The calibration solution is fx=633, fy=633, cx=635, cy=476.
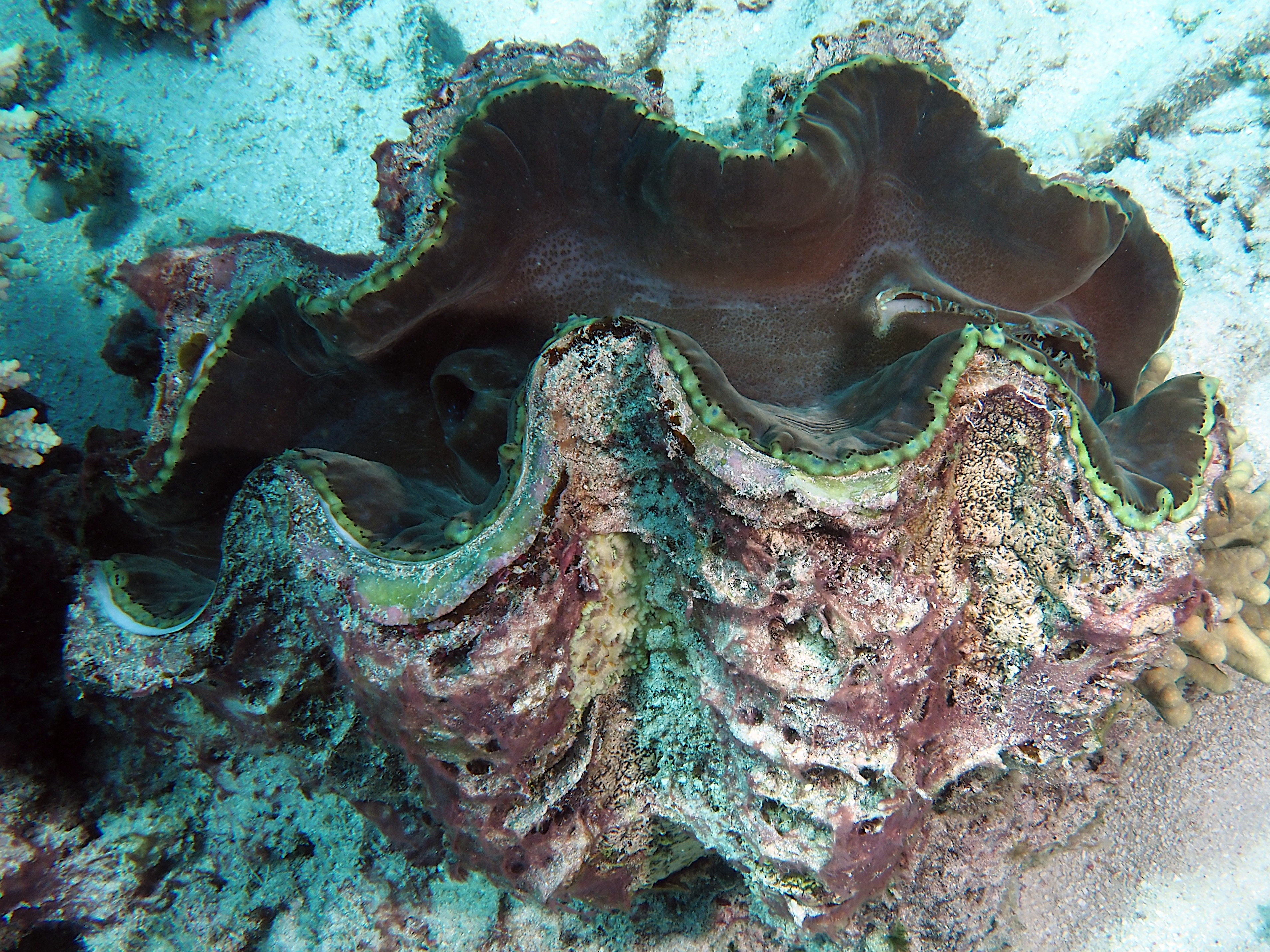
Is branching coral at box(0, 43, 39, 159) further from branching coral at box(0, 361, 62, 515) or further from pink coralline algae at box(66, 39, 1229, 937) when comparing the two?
pink coralline algae at box(66, 39, 1229, 937)

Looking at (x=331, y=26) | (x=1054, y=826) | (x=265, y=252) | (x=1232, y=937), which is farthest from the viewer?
(x=331, y=26)

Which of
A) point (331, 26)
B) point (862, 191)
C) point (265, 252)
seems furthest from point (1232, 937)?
point (331, 26)

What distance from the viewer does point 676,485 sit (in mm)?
1560

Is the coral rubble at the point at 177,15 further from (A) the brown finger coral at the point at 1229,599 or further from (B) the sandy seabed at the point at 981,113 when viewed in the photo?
(A) the brown finger coral at the point at 1229,599

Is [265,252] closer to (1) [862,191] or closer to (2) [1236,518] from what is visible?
(1) [862,191]

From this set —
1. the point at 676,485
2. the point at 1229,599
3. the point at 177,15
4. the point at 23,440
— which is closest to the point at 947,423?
the point at 676,485

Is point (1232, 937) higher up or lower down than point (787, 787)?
lower down

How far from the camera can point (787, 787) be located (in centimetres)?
167

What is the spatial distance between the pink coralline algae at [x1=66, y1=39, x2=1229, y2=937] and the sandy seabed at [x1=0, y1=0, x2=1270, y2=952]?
1013mm

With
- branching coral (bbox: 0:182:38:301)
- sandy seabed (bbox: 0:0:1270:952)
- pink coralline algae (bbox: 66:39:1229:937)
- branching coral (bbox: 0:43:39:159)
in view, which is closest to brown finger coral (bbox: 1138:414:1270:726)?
pink coralline algae (bbox: 66:39:1229:937)

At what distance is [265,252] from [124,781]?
6.12 ft

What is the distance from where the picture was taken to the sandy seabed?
8.97 ft

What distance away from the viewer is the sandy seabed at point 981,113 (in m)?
2.73

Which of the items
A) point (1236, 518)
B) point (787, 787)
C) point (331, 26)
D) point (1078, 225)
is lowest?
point (787, 787)
